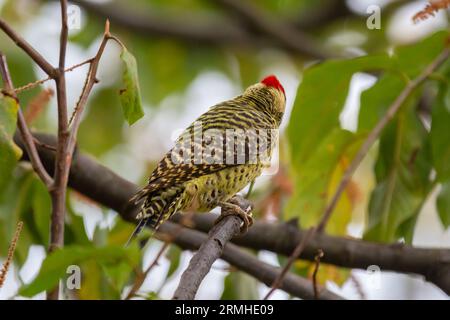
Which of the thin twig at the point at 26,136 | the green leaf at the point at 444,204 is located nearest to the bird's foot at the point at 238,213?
the green leaf at the point at 444,204

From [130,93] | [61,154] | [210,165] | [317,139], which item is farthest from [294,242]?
[61,154]

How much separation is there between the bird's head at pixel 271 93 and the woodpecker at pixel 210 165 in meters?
0.20

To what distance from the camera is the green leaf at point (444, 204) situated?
455 cm

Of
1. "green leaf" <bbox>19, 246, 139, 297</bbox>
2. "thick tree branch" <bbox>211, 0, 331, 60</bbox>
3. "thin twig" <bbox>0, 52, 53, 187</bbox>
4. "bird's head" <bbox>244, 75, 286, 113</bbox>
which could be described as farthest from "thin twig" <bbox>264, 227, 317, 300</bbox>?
"thick tree branch" <bbox>211, 0, 331, 60</bbox>

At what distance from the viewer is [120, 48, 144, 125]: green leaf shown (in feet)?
11.0

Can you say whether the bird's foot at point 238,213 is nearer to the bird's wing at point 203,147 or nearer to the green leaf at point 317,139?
the bird's wing at point 203,147

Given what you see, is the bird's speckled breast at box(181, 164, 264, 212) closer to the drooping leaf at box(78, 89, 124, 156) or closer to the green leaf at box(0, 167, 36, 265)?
the green leaf at box(0, 167, 36, 265)

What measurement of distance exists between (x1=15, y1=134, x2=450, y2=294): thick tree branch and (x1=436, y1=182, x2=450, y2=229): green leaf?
31 cm

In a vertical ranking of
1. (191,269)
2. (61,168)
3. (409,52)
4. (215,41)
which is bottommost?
(191,269)

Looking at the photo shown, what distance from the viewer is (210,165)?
473 cm

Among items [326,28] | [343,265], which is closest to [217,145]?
[343,265]

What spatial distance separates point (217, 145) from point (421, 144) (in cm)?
121

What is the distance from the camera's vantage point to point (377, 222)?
4949 mm

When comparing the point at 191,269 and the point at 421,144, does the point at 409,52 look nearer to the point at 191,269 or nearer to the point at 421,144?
the point at 421,144
